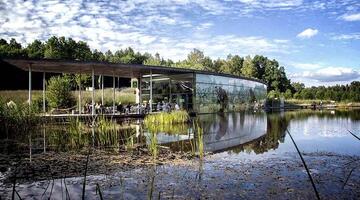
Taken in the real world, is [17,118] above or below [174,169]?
above

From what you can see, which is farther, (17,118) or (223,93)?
(223,93)

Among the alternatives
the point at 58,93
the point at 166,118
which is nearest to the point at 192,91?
the point at 58,93

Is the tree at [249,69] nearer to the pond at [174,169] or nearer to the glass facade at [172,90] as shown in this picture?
the glass facade at [172,90]

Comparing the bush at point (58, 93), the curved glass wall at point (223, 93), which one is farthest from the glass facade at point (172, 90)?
the bush at point (58, 93)

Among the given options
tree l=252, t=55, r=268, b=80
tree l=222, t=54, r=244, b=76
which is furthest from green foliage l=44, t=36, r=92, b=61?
tree l=252, t=55, r=268, b=80

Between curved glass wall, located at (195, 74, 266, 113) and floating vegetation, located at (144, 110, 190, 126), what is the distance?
8.92 metres

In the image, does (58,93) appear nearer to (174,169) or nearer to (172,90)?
(172,90)

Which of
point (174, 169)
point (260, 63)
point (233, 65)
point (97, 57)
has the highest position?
point (260, 63)

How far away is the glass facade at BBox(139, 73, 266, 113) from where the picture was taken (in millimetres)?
27141

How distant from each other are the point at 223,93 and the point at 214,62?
41.5 m

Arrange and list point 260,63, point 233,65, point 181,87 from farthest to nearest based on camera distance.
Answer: point 260,63, point 233,65, point 181,87

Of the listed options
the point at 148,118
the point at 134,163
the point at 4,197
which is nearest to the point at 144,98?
the point at 148,118

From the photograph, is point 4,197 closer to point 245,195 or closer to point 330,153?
point 245,195

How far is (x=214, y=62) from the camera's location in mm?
72625
